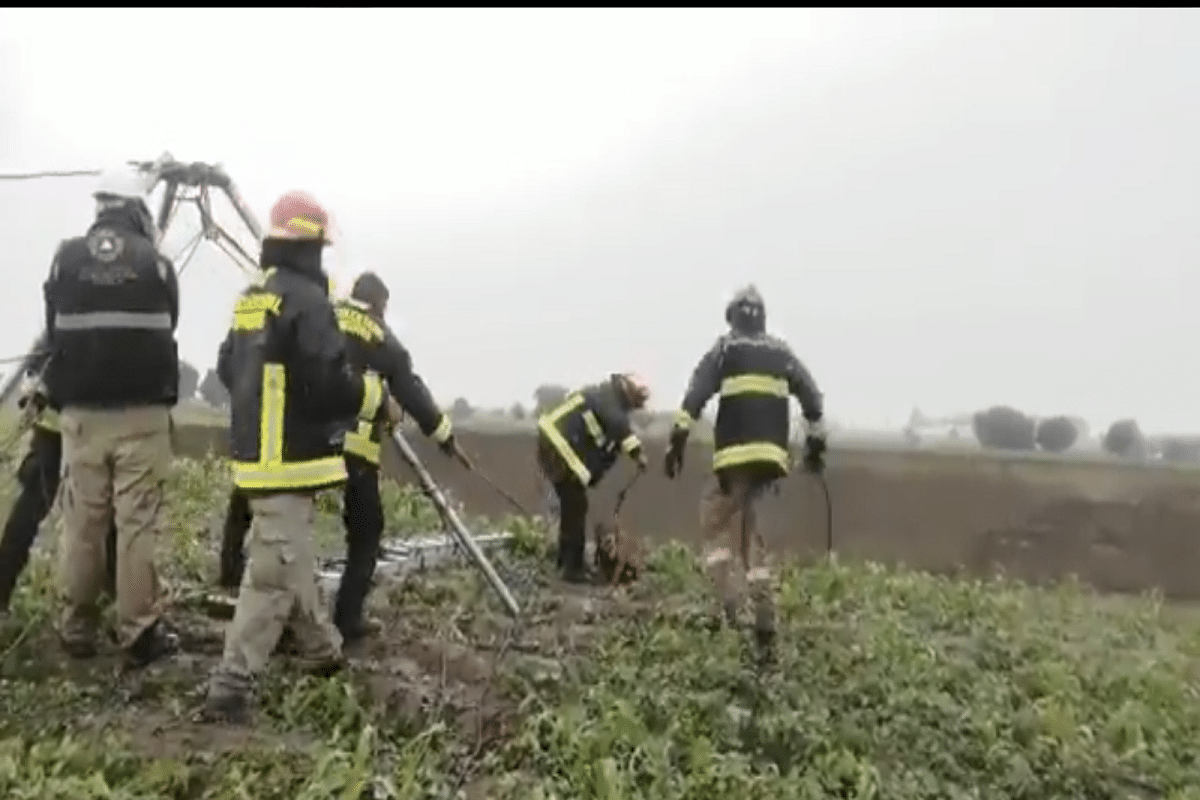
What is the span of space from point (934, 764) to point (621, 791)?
2118mm

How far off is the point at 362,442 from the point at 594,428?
9.86 ft

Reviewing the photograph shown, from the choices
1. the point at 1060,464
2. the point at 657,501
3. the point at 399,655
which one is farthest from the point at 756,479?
the point at 1060,464

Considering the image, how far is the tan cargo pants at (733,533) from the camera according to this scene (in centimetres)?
802

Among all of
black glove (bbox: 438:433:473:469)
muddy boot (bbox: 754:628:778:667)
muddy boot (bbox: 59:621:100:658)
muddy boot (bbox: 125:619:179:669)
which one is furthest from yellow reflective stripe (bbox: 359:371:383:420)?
muddy boot (bbox: 754:628:778:667)

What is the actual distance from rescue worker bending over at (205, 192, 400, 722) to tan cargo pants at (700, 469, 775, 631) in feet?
10.6

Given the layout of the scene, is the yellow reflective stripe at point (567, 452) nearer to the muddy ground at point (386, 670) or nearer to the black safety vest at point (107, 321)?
the muddy ground at point (386, 670)

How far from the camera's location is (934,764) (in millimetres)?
6555

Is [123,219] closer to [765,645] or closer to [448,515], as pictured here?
[448,515]

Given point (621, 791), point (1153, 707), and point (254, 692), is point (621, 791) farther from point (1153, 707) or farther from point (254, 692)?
point (1153, 707)

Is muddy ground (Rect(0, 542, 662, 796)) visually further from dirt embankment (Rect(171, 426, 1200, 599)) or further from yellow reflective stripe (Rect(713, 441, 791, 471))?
dirt embankment (Rect(171, 426, 1200, 599))

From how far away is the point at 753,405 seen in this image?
26.1ft

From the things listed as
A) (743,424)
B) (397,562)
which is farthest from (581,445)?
(743,424)

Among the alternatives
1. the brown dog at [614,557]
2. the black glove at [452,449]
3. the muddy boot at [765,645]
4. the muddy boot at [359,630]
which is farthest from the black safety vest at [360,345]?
the brown dog at [614,557]

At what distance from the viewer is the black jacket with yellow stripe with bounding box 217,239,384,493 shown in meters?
5.32
